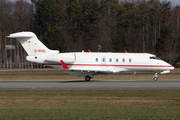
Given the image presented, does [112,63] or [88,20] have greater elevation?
[88,20]

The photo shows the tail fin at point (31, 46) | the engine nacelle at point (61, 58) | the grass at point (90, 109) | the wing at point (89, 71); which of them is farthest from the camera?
the tail fin at point (31, 46)

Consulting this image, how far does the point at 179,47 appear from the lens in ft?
240

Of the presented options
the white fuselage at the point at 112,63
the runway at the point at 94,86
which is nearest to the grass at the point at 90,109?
the runway at the point at 94,86

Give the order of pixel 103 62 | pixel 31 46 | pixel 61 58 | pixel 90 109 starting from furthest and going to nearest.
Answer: pixel 31 46
pixel 103 62
pixel 61 58
pixel 90 109

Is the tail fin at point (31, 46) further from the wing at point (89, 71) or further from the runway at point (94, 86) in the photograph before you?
→ the runway at point (94, 86)

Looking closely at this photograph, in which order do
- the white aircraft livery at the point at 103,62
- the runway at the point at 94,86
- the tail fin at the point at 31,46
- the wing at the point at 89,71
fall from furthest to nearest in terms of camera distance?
the tail fin at the point at 31,46 → the white aircraft livery at the point at 103,62 → the wing at the point at 89,71 → the runway at the point at 94,86

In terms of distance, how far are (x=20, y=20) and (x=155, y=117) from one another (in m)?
87.4

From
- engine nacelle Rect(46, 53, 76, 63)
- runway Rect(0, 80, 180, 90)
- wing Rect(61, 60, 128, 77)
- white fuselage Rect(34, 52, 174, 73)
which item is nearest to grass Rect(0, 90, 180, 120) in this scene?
runway Rect(0, 80, 180, 90)

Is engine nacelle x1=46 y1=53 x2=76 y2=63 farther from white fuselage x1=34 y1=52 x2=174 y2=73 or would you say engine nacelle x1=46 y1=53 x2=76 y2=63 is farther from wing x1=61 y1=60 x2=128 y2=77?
wing x1=61 y1=60 x2=128 y2=77

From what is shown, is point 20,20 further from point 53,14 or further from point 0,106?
point 0,106

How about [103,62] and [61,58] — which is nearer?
[61,58]

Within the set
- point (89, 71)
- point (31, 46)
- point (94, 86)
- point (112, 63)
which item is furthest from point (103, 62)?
point (31, 46)

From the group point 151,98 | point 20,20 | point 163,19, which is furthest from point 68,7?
point 151,98

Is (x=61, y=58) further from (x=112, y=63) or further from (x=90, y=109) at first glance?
(x=90, y=109)
